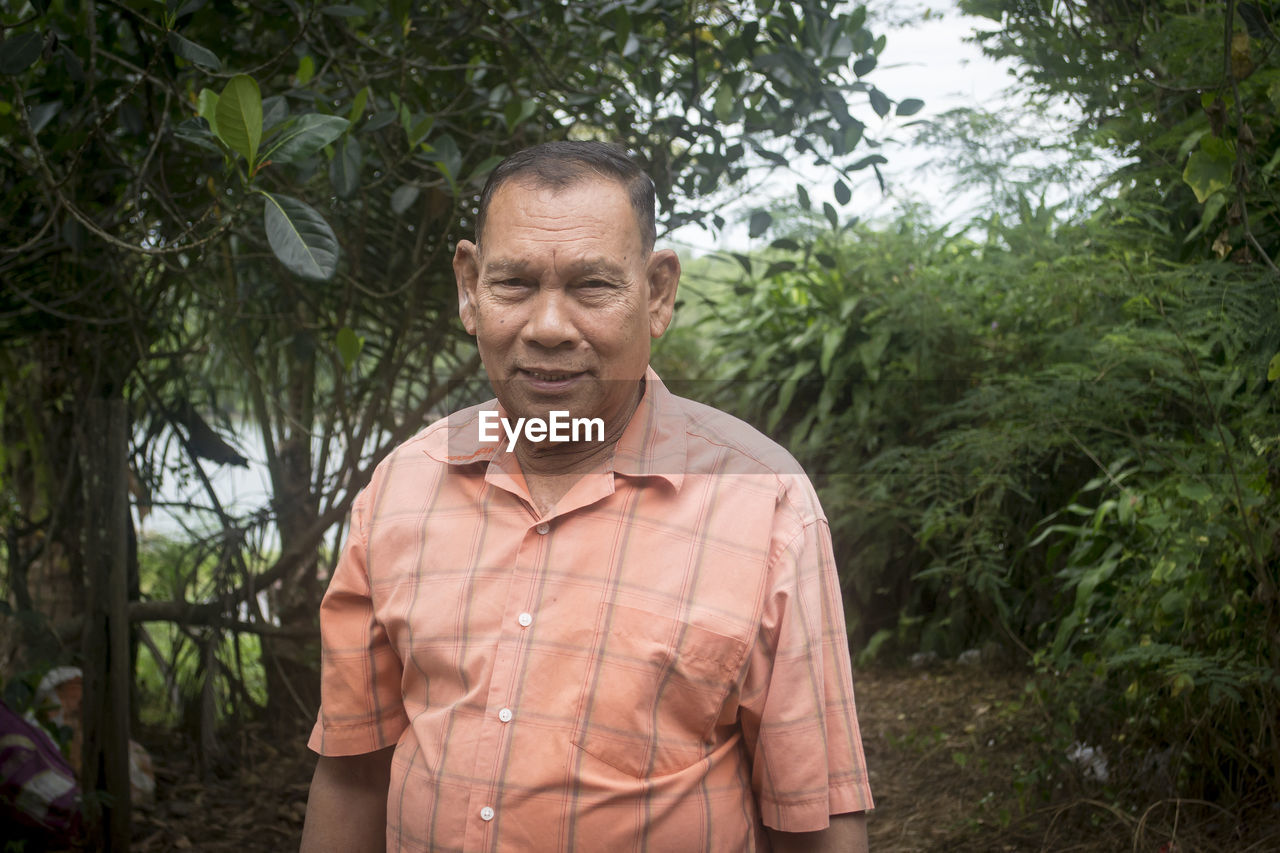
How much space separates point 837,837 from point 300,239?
1.24 metres

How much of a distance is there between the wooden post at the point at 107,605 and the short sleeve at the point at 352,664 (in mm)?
1799

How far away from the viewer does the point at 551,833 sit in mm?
1234

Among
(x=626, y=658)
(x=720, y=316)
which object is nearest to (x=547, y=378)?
(x=626, y=658)

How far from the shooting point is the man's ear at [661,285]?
4.60ft

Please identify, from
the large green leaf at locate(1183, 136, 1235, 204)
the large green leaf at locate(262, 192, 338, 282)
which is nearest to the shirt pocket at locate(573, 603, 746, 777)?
the large green leaf at locate(262, 192, 338, 282)

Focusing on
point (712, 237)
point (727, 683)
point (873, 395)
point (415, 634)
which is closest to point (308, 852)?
point (415, 634)

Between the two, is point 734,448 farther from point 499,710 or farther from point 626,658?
point 499,710

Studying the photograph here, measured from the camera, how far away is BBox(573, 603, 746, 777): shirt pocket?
1.24 metres

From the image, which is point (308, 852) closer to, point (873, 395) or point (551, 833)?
point (551, 833)

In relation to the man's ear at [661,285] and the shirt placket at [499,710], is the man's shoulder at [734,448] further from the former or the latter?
the shirt placket at [499,710]

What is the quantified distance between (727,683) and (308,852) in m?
0.68

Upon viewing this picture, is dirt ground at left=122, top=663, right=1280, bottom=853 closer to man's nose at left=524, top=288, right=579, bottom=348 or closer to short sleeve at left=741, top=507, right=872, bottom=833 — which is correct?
short sleeve at left=741, top=507, right=872, bottom=833

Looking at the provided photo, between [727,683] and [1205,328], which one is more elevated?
[1205,328]

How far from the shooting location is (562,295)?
1.32m
